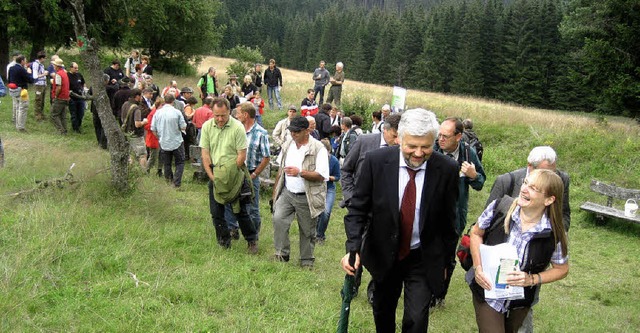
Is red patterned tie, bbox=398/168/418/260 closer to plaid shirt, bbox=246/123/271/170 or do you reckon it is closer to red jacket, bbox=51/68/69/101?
plaid shirt, bbox=246/123/271/170

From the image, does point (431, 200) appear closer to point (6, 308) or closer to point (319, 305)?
point (319, 305)

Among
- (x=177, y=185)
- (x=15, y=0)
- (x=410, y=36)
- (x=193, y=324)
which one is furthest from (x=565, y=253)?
(x=410, y=36)

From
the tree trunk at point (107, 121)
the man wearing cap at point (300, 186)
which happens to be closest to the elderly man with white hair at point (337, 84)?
the tree trunk at point (107, 121)

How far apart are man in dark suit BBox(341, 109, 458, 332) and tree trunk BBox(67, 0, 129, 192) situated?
4175mm

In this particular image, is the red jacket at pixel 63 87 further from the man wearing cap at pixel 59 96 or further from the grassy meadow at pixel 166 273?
the grassy meadow at pixel 166 273

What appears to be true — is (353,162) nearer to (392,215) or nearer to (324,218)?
(392,215)

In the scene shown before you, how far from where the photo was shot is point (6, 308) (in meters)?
3.66

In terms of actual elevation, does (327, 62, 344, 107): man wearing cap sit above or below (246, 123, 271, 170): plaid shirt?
above

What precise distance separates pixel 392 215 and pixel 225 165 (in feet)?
10.2

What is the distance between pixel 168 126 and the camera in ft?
31.4

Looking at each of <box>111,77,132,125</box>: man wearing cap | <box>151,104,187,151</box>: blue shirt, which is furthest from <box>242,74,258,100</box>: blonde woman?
<box>151,104,187,151</box>: blue shirt

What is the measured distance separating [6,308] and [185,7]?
2695 centimetres

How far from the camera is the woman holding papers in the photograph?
11.1ft

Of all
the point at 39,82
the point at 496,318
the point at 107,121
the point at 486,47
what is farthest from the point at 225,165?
the point at 486,47
